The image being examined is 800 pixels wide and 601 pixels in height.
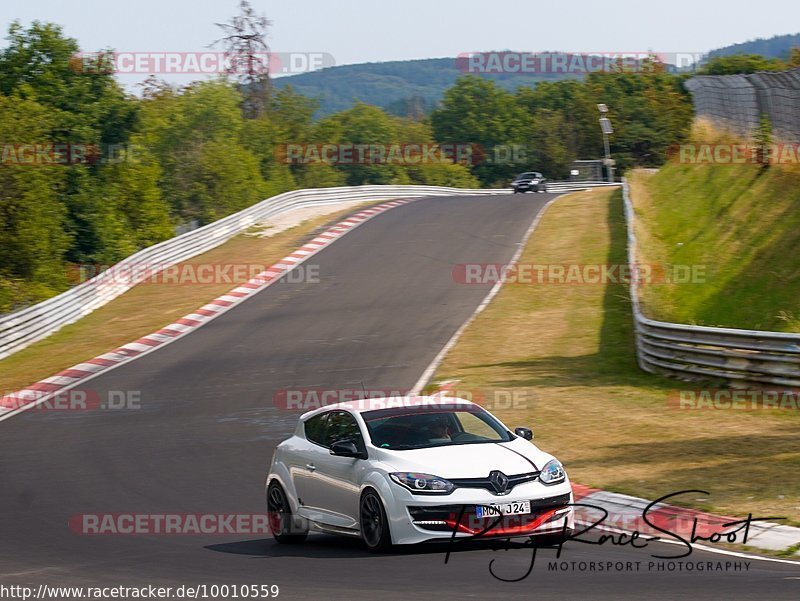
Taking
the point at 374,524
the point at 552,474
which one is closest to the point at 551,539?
the point at 552,474

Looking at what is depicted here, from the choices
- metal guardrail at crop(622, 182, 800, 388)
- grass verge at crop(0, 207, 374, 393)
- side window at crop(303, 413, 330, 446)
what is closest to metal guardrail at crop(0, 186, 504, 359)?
grass verge at crop(0, 207, 374, 393)

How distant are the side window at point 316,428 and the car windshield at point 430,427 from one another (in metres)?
0.59

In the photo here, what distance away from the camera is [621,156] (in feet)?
359

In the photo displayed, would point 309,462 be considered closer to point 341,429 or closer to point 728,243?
point 341,429

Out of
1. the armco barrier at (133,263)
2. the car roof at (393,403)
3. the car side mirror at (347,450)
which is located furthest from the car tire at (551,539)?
the armco barrier at (133,263)

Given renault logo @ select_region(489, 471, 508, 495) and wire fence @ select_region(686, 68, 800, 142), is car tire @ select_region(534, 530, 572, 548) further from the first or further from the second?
wire fence @ select_region(686, 68, 800, 142)

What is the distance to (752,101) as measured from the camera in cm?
3588

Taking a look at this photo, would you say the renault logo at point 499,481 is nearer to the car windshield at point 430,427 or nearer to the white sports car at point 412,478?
Result: the white sports car at point 412,478

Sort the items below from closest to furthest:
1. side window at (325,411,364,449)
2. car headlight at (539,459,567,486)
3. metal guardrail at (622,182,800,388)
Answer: car headlight at (539,459,567,486)
side window at (325,411,364,449)
metal guardrail at (622,182,800,388)

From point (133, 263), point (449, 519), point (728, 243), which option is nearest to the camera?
point (449, 519)

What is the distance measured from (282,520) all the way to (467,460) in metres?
2.24

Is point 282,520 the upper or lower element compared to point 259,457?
upper

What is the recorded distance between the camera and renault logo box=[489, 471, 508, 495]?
948cm

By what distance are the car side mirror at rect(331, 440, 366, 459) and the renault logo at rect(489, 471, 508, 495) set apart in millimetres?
1209
